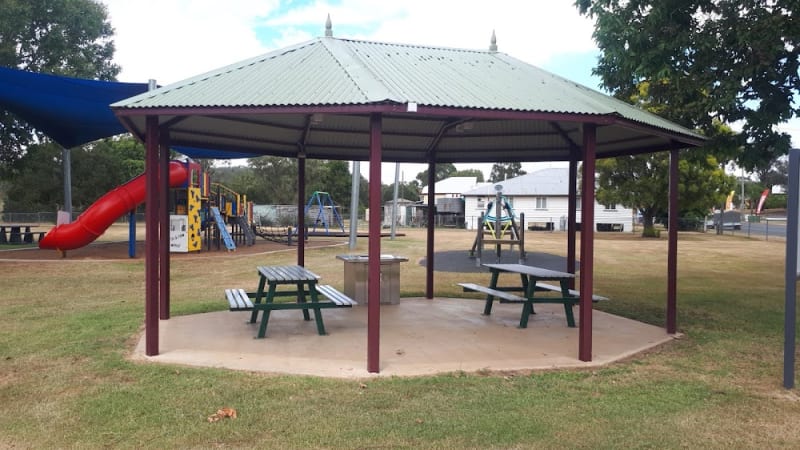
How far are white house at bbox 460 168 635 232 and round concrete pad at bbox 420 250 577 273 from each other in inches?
1032

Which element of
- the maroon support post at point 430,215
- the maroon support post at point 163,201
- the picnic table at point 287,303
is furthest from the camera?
the maroon support post at point 430,215

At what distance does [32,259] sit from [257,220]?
1115 inches

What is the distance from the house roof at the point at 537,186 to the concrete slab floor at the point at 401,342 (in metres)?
41.5

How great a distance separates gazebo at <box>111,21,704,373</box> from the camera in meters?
5.68

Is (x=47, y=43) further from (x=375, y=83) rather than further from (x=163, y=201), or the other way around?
(x=375, y=83)

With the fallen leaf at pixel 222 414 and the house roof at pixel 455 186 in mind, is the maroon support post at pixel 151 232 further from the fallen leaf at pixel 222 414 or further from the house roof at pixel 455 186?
the house roof at pixel 455 186

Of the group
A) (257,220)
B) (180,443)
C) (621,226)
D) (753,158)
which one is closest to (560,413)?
(180,443)

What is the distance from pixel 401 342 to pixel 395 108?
2.96 m

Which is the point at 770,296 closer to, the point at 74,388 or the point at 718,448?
the point at 718,448

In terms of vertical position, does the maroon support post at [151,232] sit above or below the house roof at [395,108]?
below

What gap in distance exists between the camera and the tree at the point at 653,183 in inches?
1363

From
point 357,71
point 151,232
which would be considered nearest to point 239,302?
point 151,232

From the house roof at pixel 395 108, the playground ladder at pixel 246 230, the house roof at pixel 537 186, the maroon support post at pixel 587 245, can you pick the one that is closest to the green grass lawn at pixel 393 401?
the maroon support post at pixel 587 245

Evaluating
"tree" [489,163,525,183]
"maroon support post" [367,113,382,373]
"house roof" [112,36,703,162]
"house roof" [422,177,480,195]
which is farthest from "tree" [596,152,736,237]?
"tree" [489,163,525,183]
